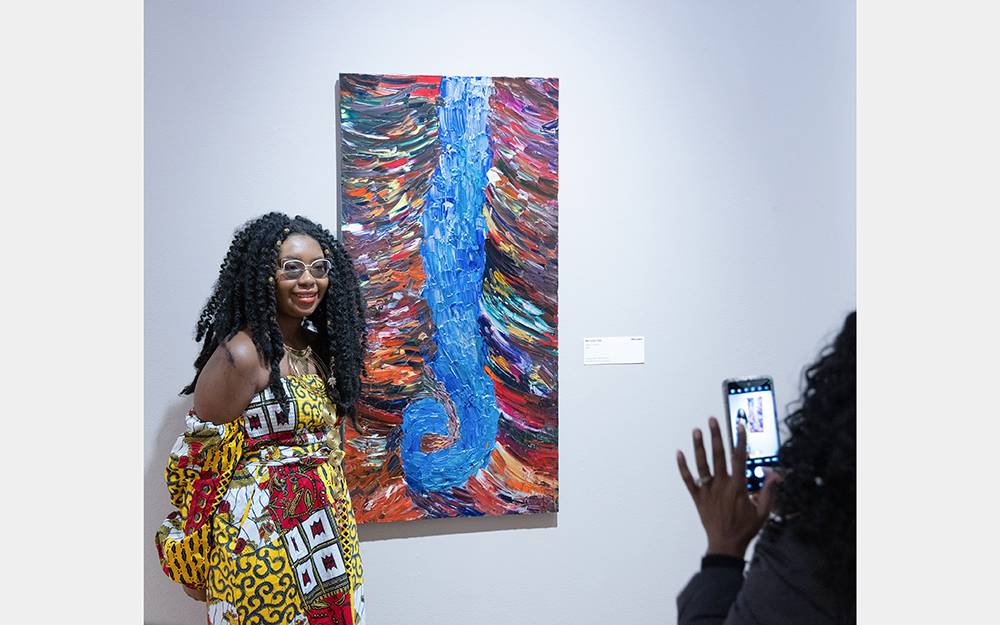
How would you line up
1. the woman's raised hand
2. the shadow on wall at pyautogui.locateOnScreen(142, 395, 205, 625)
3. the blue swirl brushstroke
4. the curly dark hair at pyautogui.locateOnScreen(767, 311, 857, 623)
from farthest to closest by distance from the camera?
the blue swirl brushstroke
the shadow on wall at pyautogui.locateOnScreen(142, 395, 205, 625)
the woman's raised hand
the curly dark hair at pyautogui.locateOnScreen(767, 311, 857, 623)

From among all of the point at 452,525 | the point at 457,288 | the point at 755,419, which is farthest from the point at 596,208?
the point at 755,419

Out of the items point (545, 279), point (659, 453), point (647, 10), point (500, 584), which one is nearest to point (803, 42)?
point (647, 10)

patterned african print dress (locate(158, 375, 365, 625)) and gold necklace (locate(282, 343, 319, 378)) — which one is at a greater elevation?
gold necklace (locate(282, 343, 319, 378))

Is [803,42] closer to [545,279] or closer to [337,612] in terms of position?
[545,279]

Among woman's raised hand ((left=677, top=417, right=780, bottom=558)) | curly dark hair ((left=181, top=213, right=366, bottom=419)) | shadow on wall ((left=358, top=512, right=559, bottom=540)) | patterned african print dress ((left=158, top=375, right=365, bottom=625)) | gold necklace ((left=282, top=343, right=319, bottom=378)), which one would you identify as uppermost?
curly dark hair ((left=181, top=213, right=366, bottom=419))

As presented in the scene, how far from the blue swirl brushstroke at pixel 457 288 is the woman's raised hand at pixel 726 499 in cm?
148

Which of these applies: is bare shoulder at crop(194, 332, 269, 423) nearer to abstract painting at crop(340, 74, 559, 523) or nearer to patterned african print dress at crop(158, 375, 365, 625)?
patterned african print dress at crop(158, 375, 365, 625)

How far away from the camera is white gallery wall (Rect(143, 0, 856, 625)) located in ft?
6.84

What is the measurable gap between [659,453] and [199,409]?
5.11 feet

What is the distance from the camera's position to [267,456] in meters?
1.71

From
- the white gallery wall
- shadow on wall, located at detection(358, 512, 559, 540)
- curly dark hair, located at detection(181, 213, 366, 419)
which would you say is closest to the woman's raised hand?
curly dark hair, located at detection(181, 213, 366, 419)

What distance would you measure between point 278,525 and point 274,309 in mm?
551

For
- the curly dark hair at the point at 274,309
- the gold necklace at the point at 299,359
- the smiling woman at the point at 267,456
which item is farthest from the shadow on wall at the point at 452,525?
the gold necklace at the point at 299,359

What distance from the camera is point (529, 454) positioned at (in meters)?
2.28
